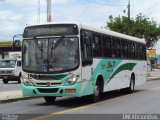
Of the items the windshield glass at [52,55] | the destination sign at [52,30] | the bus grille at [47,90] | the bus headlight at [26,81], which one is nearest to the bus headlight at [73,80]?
the windshield glass at [52,55]

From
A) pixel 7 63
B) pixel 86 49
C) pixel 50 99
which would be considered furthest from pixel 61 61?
pixel 7 63

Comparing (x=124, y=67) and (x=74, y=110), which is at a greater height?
(x=124, y=67)

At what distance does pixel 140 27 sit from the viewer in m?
65.4

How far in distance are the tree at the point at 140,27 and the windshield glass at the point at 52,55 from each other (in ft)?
156

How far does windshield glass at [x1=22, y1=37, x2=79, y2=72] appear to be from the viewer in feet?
53.6

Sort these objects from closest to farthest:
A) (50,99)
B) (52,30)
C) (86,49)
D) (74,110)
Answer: (74,110) < (52,30) < (86,49) < (50,99)

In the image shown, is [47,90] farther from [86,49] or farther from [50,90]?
[86,49]

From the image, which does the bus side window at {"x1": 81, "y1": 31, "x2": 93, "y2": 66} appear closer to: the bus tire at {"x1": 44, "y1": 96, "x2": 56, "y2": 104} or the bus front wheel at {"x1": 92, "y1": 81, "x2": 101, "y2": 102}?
the bus front wheel at {"x1": 92, "y1": 81, "x2": 101, "y2": 102}

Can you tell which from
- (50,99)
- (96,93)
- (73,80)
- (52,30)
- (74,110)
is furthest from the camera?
(50,99)

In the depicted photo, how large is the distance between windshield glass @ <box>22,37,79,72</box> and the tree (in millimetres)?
47512

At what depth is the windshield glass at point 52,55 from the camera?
16328 millimetres

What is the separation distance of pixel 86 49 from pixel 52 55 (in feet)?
4.58

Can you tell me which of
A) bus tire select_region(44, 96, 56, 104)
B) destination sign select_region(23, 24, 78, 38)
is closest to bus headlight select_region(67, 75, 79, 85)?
destination sign select_region(23, 24, 78, 38)

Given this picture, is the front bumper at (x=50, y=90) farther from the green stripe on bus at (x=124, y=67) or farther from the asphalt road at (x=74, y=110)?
the green stripe on bus at (x=124, y=67)
